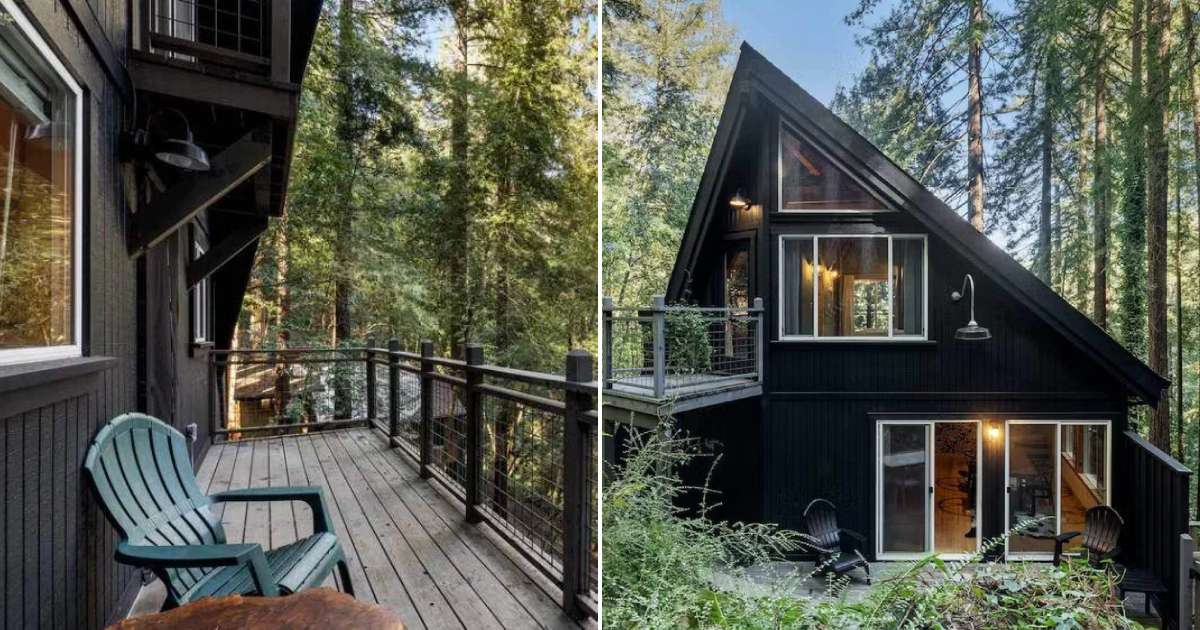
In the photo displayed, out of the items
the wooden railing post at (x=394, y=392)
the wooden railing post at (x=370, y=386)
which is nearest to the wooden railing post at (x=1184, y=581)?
the wooden railing post at (x=394, y=392)

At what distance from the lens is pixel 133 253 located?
2271 millimetres

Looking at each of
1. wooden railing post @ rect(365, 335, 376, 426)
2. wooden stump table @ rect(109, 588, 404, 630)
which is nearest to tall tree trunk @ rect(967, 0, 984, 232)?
wooden stump table @ rect(109, 588, 404, 630)

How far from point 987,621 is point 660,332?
897mm

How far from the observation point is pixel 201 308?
5.35 meters

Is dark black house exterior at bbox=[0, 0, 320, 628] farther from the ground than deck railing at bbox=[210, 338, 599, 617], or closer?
farther from the ground

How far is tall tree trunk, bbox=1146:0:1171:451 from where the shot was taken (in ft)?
3.61

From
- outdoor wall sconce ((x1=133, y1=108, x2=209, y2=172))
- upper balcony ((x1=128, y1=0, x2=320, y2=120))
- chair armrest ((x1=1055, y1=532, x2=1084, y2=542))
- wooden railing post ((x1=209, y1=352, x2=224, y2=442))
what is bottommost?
wooden railing post ((x1=209, y1=352, x2=224, y2=442))

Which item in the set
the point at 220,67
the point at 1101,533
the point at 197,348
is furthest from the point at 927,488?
the point at 197,348

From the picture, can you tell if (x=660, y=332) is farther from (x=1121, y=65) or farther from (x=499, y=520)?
(x=499, y=520)

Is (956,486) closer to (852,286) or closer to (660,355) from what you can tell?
(852,286)

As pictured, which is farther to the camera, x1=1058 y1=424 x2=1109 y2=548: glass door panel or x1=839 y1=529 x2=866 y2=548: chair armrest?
x1=839 y1=529 x2=866 y2=548: chair armrest

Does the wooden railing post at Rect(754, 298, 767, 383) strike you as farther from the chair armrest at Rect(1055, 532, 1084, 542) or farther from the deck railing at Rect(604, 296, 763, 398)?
the chair armrest at Rect(1055, 532, 1084, 542)

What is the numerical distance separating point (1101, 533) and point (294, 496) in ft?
7.01

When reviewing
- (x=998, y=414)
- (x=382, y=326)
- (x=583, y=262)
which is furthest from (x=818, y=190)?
(x=382, y=326)
